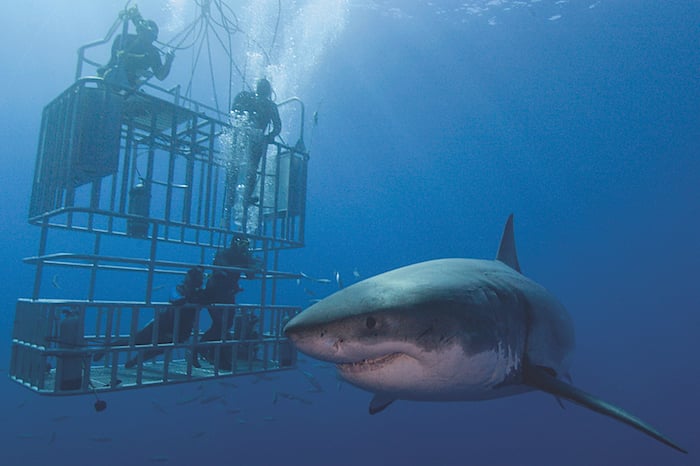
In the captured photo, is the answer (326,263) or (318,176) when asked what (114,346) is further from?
(326,263)

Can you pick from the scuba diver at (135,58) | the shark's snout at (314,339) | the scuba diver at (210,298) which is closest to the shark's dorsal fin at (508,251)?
the shark's snout at (314,339)

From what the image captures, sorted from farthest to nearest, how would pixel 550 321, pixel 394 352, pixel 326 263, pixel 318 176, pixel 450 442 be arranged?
1. pixel 326 263
2. pixel 318 176
3. pixel 450 442
4. pixel 550 321
5. pixel 394 352

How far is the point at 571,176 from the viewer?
87.4 m

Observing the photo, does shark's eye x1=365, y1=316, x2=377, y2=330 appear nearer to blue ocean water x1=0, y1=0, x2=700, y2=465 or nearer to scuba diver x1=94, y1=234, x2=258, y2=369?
scuba diver x1=94, y1=234, x2=258, y2=369

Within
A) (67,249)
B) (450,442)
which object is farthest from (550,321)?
(67,249)

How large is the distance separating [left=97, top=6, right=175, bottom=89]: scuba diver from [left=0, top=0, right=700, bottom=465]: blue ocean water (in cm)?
591

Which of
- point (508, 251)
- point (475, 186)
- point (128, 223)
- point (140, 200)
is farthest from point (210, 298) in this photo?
point (475, 186)

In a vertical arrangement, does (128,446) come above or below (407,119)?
below

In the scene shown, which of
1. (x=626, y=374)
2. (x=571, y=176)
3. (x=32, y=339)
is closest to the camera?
(x=32, y=339)

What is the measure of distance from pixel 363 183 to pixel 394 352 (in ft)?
334

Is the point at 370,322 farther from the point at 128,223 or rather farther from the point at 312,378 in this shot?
the point at 312,378

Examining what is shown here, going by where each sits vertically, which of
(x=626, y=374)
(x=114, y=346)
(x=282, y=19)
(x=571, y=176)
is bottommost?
(x=626, y=374)

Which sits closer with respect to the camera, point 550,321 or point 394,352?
point 394,352

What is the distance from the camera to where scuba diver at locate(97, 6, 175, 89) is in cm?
657
